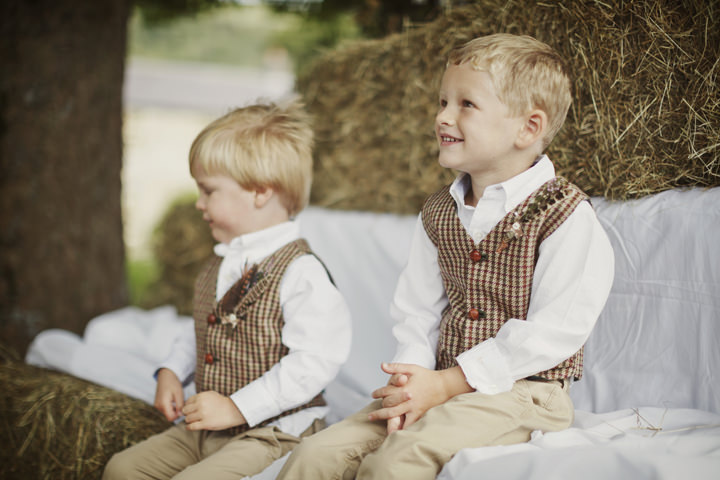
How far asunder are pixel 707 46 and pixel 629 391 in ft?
2.89

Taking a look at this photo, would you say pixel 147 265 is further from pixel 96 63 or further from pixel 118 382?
pixel 118 382

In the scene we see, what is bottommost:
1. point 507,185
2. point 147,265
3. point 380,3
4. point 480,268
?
point 147,265

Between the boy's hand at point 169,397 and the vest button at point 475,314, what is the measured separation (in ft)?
2.94

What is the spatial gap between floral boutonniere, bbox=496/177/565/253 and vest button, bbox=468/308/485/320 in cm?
15

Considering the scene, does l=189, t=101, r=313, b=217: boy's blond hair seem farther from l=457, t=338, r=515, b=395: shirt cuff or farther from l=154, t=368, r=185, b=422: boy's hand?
l=457, t=338, r=515, b=395: shirt cuff

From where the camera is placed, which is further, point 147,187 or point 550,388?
point 147,187

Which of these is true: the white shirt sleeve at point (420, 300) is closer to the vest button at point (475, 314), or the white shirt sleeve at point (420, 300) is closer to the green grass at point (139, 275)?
the vest button at point (475, 314)

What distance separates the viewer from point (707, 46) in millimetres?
1514

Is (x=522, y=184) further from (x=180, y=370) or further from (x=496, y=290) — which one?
(x=180, y=370)

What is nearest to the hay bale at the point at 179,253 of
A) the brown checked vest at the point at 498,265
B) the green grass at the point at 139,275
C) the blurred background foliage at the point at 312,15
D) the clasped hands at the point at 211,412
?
the green grass at the point at 139,275

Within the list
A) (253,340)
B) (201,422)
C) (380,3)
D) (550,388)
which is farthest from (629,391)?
(380,3)

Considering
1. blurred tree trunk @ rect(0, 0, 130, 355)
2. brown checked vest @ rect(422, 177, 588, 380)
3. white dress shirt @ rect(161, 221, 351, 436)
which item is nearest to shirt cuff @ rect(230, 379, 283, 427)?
white dress shirt @ rect(161, 221, 351, 436)

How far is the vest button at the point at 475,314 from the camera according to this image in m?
1.43

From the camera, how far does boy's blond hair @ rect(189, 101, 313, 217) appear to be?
1734 mm
